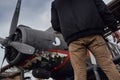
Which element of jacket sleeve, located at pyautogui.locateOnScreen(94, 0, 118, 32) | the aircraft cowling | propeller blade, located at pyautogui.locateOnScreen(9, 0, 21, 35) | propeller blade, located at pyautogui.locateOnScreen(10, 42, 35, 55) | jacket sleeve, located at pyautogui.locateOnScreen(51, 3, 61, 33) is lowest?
jacket sleeve, located at pyautogui.locateOnScreen(94, 0, 118, 32)

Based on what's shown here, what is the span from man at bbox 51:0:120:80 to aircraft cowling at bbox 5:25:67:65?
2.28m

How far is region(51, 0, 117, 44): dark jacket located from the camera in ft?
11.0

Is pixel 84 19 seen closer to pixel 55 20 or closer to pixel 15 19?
pixel 55 20

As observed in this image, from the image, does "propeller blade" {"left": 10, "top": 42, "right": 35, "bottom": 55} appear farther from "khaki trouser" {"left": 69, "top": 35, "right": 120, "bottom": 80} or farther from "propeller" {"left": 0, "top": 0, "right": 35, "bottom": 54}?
"khaki trouser" {"left": 69, "top": 35, "right": 120, "bottom": 80}

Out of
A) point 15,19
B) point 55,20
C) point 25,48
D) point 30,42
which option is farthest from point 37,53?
point 55,20

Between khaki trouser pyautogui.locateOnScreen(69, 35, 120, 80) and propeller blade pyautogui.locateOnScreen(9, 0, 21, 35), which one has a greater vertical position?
propeller blade pyautogui.locateOnScreen(9, 0, 21, 35)

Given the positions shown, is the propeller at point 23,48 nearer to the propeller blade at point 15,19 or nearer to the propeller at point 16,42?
the propeller at point 16,42

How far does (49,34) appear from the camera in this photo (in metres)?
6.27

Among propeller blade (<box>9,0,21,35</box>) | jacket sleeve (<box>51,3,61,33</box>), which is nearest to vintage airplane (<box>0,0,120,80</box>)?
propeller blade (<box>9,0,21,35</box>)

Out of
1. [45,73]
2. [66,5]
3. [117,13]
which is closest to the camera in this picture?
[66,5]

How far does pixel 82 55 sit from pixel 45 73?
249 cm

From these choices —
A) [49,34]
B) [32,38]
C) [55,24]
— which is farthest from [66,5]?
[49,34]

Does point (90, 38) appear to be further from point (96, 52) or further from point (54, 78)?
point (54, 78)

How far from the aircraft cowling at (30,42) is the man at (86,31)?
7.47 feet
